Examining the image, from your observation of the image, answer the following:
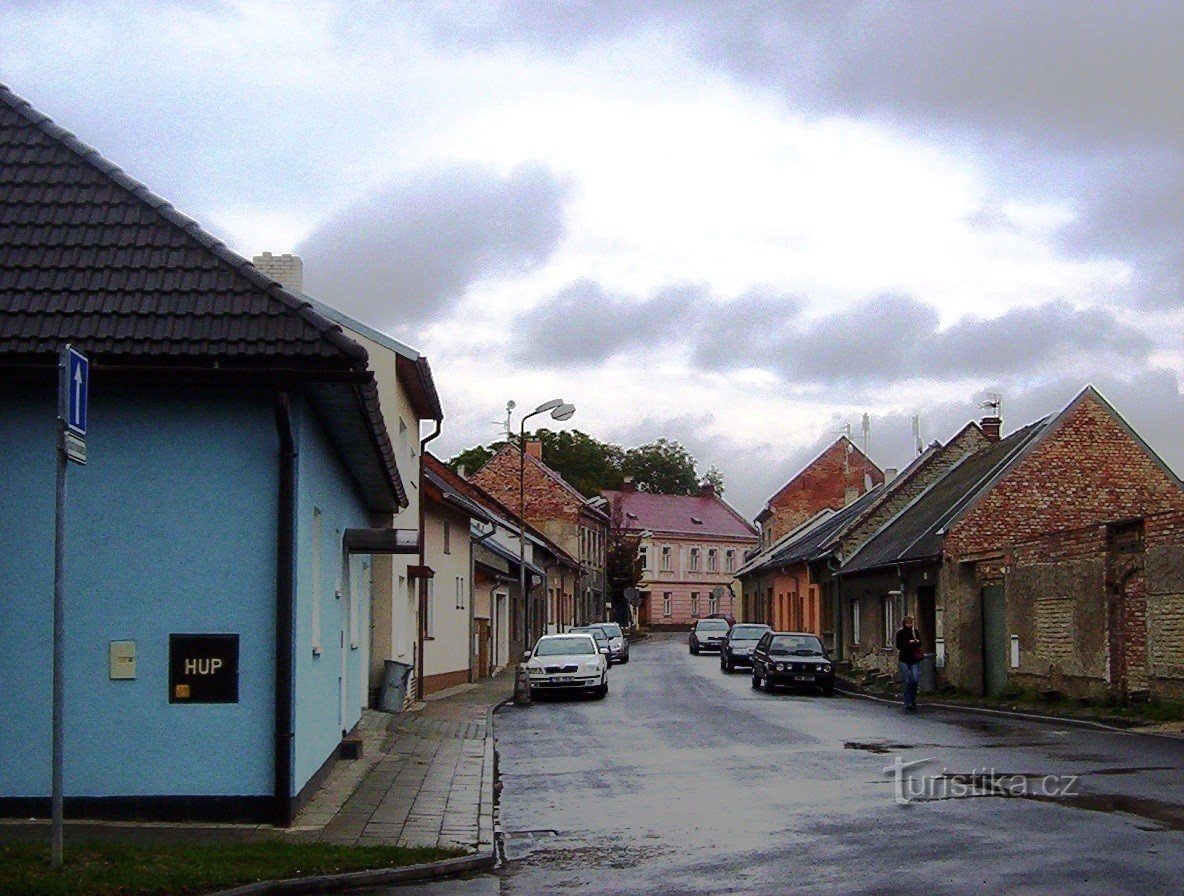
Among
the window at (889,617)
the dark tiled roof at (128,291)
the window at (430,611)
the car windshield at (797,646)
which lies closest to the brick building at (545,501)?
the window at (889,617)

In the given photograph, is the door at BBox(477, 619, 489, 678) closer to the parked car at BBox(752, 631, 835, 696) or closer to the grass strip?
the parked car at BBox(752, 631, 835, 696)

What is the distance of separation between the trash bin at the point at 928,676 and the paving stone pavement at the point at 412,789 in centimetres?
1326

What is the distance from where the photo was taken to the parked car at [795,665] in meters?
34.5

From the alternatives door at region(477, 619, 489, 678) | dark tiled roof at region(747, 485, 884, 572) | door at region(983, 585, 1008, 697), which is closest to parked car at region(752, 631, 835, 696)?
door at region(983, 585, 1008, 697)

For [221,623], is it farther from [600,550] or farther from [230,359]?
[600,550]

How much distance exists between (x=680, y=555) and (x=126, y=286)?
9859 cm

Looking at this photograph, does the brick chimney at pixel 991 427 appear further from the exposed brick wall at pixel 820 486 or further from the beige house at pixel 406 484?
the exposed brick wall at pixel 820 486

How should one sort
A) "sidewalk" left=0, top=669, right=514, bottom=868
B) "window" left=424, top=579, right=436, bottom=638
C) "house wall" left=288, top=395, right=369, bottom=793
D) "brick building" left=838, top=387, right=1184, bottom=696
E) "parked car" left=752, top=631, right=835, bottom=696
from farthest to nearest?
"parked car" left=752, top=631, right=835, bottom=696 < "window" left=424, top=579, right=436, bottom=638 < "brick building" left=838, top=387, right=1184, bottom=696 < "house wall" left=288, top=395, right=369, bottom=793 < "sidewalk" left=0, top=669, right=514, bottom=868

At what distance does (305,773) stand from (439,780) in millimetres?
3153

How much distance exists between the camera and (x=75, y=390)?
9250 millimetres

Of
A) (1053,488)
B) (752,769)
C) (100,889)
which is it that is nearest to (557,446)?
(1053,488)

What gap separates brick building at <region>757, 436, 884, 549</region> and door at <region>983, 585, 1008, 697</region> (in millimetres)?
50362

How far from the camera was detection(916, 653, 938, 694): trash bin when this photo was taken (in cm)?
3400

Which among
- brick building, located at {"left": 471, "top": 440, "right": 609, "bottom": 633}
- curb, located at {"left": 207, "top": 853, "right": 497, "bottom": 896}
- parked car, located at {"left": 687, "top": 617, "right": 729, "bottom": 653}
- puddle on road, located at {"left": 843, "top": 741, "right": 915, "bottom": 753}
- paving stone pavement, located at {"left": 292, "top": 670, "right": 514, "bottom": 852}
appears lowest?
parked car, located at {"left": 687, "top": 617, "right": 729, "bottom": 653}
